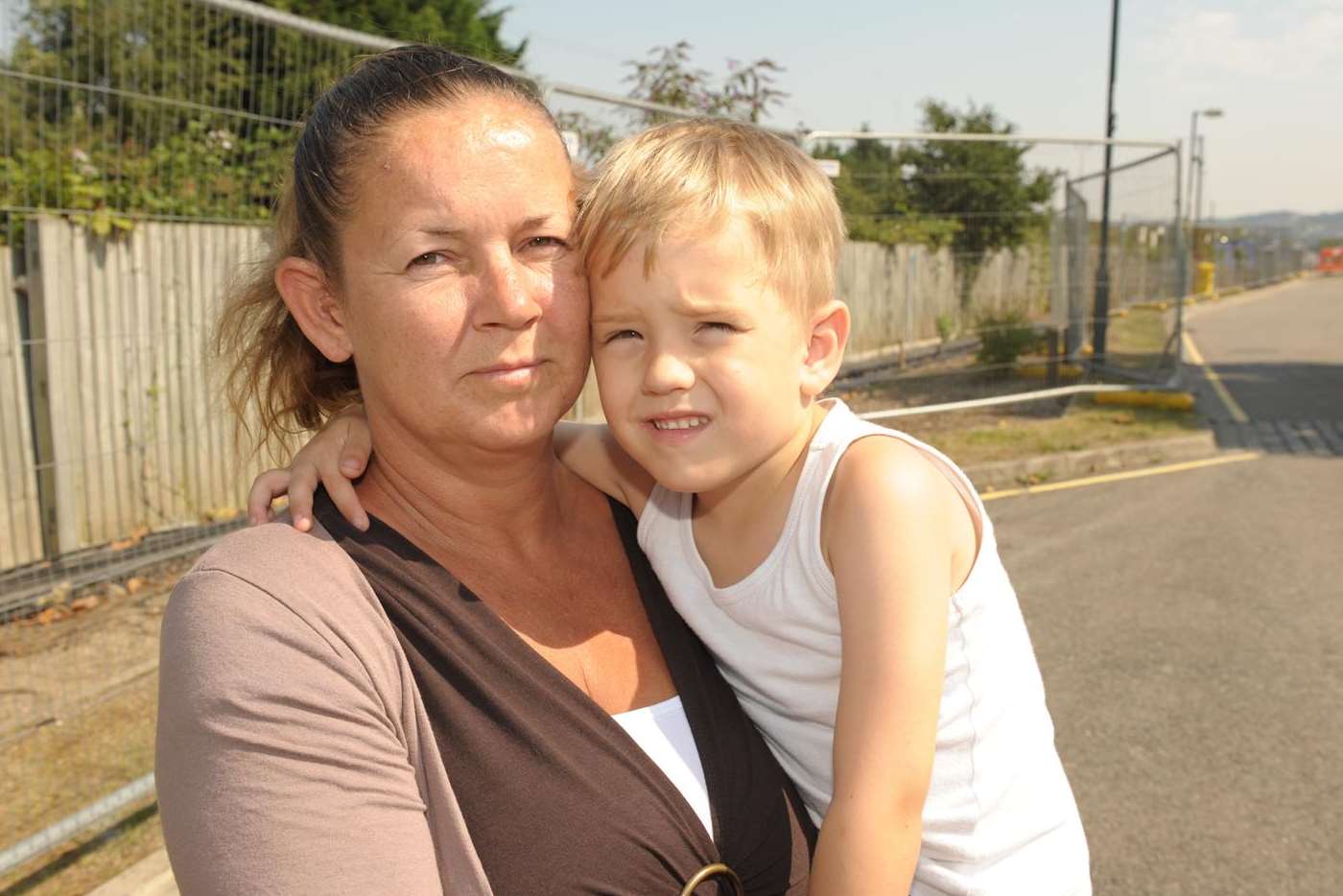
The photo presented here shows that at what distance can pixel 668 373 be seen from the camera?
182cm

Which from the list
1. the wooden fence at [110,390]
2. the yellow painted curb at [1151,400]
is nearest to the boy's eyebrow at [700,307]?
the wooden fence at [110,390]

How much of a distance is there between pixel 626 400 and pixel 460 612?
46 cm

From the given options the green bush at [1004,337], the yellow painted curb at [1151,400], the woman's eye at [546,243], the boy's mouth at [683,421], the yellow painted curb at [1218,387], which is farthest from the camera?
the yellow painted curb at [1218,387]

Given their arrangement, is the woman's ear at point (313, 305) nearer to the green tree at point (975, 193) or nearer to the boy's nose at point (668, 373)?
the boy's nose at point (668, 373)

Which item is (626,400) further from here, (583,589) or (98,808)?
(98,808)

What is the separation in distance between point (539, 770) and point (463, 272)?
725mm

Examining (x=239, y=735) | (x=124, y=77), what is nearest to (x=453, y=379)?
(x=239, y=735)

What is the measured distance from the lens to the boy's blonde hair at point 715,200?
5.94 feet

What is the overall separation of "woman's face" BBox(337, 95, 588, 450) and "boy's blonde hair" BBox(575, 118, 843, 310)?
0.07 meters

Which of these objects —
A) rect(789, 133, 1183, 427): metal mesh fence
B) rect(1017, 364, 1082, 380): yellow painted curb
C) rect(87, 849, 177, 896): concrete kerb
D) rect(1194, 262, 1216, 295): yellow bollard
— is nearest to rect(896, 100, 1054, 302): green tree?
rect(789, 133, 1183, 427): metal mesh fence

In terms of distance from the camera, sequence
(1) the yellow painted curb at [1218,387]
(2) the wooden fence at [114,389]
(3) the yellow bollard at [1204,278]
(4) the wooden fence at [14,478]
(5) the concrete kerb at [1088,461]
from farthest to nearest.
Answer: (3) the yellow bollard at [1204,278]
(1) the yellow painted curb at [1218,387]
(5) the concrete kerb at [1088,461]
(2) the wooden fence at [114,389]
(4) the wooden fence at [14,478]

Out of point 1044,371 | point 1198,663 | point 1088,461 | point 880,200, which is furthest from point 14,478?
point 1044,371

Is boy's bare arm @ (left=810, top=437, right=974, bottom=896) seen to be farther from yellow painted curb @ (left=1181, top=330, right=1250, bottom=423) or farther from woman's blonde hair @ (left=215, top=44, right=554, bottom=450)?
yellow painted curb @ (left=1181, top=330, right=1250, bottom=423)

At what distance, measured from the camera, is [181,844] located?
1322 millimetres
